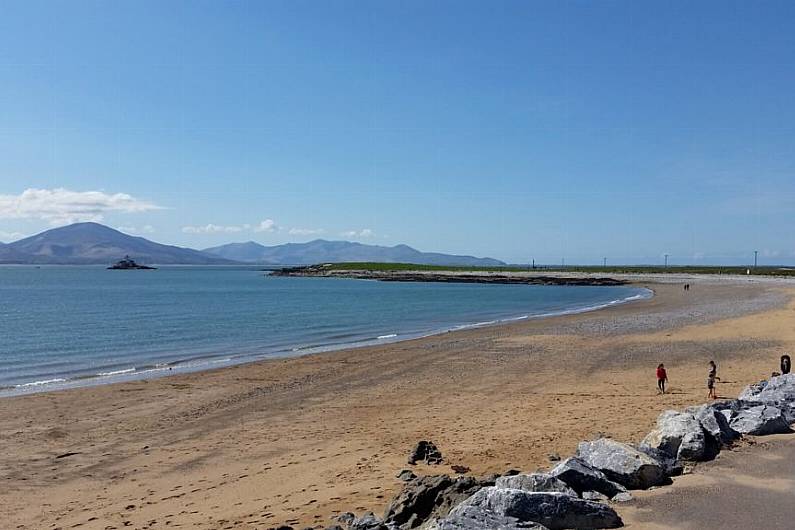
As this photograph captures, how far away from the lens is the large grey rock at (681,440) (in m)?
9.64

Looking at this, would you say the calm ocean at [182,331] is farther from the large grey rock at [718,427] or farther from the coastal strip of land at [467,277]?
the coastal strip of land at [467,277]

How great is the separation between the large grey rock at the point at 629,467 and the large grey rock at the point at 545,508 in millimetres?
1354

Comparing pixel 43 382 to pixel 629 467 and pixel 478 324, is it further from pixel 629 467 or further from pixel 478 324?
pixel 478 324

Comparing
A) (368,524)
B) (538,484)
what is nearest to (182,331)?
(368,524)

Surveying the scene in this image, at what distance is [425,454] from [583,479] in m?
4.34

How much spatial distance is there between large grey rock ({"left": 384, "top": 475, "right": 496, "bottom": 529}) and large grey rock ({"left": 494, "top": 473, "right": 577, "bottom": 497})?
1.60 feet

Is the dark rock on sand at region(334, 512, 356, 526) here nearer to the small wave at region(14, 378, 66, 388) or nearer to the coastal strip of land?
the small wave at region(14, 378, 66, 388)

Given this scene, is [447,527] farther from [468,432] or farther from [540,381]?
[540,381]

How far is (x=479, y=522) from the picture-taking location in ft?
22.0

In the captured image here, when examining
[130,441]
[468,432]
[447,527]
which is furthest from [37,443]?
[447,527]

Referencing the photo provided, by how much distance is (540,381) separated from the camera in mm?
20812

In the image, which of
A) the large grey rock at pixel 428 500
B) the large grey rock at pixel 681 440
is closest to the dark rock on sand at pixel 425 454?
the large grey rock at pixel 428 500

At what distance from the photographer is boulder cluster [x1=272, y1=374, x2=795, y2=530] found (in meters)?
7.09

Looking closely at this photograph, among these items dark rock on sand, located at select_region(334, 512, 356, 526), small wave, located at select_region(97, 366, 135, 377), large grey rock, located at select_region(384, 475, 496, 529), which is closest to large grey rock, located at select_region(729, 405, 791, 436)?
large grey rock, located at select_region(384, 475, 496, 529)
